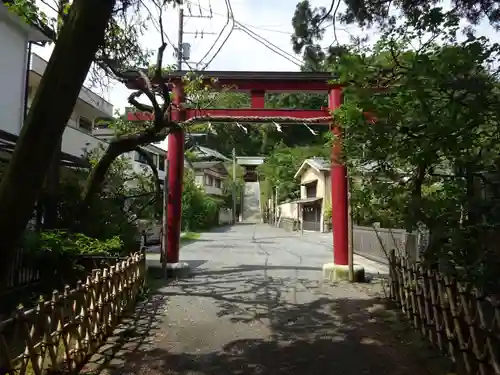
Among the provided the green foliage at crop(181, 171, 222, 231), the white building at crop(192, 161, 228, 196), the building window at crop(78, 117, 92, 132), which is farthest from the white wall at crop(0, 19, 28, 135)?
the white building at crop(192, 161, 228, 196)

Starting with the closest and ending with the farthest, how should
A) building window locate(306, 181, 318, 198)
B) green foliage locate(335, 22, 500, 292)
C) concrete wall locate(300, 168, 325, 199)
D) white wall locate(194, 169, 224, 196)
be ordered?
green foliage locate(335, 22, 500, 292), concrete wall locate(300, 168, 325, 199), building window locate(306, 181, 318, 198), white wall locate(194, 169, 224, 196)

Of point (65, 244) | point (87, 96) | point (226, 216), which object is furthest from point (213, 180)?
point (65, 244)

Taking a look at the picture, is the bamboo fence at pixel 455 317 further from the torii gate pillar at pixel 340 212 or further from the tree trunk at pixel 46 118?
the tree trunk at pixel 46 118

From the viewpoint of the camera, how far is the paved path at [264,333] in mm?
5367

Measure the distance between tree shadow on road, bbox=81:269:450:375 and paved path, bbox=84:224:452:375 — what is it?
12mm

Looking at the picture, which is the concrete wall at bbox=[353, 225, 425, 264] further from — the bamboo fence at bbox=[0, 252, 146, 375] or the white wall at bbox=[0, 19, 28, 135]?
the white wall at bbox=[0, 19, 28, 135]

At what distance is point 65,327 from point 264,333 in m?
3.05

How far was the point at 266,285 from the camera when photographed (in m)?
10.8

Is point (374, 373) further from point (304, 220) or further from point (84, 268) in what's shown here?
point (304, 220)

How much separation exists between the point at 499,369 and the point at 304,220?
126 feet

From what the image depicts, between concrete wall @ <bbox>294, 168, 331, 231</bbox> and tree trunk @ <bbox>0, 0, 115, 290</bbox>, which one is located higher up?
concrete wall @ <bbox>294, 168, 331, 231</bbox>

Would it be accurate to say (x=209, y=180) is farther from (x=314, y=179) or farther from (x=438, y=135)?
(x=438, y=135)

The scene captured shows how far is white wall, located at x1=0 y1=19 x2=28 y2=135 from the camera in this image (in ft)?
40.9

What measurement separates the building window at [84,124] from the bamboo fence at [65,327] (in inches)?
657
